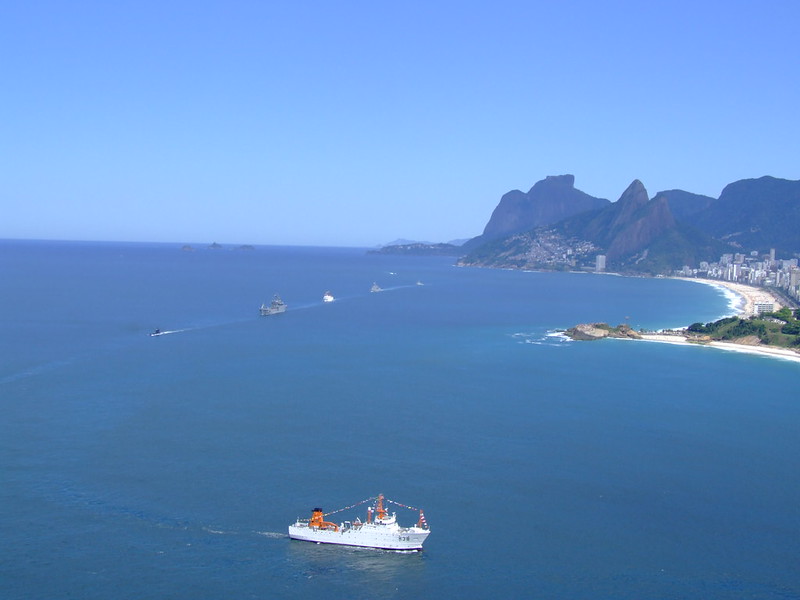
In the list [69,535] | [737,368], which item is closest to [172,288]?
[737,368]

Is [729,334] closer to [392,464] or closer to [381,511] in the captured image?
[392,464]

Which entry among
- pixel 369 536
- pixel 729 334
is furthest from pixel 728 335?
pixel 369 536

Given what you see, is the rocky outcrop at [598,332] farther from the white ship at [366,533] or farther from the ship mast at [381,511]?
the white ship at [366,533]

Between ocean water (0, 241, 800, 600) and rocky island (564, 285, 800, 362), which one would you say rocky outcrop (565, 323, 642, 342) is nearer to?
rocky island (564, 285, 800, 362)

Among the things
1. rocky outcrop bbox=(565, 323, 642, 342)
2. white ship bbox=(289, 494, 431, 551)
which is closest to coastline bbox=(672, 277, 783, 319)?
rocky outcrop bbox=(565, 323, 642, 342)

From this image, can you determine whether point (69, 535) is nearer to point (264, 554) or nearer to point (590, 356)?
point (264, 554)
